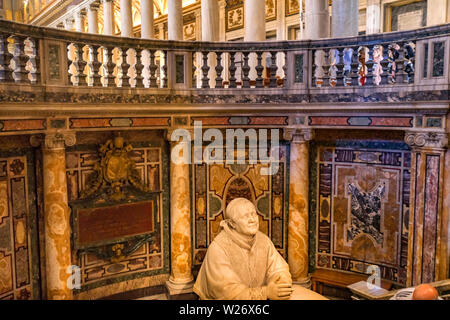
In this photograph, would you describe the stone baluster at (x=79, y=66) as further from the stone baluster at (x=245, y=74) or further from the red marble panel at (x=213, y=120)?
the stone baluster at (x=245, y=74)

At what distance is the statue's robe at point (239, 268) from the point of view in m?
4.36

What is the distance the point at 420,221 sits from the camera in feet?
17.4

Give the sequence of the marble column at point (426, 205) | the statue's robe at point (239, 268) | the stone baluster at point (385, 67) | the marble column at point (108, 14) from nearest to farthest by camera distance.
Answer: the statue's robe at point (239, 268)
the marble column at point (426, 205)
the stone baluster at point (385, 67)
the marble column at point (108, 14)

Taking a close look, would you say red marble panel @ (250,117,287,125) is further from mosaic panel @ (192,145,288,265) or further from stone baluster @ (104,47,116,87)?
stone baluster @ (104,47,116,87)

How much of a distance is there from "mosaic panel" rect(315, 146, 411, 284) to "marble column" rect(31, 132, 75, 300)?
407cm

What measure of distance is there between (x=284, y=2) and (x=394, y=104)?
9.12 metres

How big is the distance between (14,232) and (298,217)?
14.3 feet

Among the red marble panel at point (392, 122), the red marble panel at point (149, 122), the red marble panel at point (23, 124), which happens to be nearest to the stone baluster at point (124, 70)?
the red marble panel at point (149, 122)

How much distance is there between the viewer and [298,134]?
6191 mm

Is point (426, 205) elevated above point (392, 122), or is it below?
below

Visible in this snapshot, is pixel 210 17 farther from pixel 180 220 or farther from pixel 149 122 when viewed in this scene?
pixel 180 220

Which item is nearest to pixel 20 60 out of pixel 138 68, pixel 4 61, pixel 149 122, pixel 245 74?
pixel 4 61

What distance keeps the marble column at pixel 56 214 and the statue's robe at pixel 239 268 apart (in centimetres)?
212
